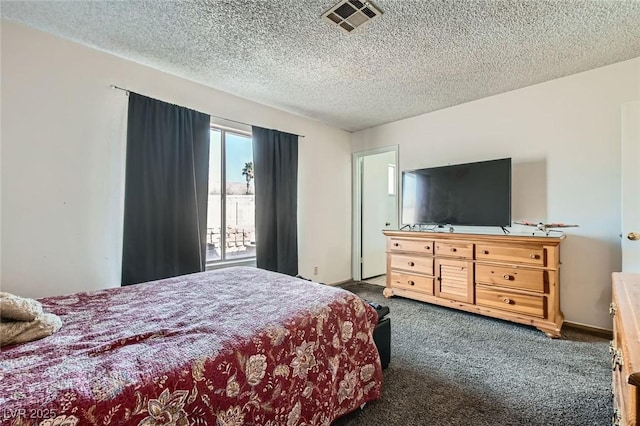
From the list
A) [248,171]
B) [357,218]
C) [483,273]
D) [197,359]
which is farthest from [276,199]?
[197,359]

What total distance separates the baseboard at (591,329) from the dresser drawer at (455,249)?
3.52 ft

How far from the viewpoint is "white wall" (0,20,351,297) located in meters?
2.04

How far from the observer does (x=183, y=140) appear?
9.33 ft

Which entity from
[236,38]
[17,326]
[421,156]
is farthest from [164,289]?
[421,156]

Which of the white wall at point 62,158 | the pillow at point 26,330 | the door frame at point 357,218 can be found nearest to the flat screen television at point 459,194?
the door frame at point 357,218

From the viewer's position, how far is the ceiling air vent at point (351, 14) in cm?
183

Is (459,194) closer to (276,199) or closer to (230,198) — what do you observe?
(276,199)

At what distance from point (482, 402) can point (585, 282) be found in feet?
6.46

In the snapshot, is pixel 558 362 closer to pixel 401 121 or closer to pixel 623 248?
pixel 623 248

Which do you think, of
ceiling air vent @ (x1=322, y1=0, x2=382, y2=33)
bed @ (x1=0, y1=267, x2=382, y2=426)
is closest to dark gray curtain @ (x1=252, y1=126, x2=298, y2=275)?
bed @ (x1=0, y1=267, x2=382, y2=426)

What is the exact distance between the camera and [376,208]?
16.5 feet

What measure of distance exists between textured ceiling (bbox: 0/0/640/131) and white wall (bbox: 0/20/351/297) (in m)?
0.17

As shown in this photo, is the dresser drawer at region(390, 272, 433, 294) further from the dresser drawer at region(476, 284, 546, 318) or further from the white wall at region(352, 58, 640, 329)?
the white wall at region(352, 58, 640, 329)

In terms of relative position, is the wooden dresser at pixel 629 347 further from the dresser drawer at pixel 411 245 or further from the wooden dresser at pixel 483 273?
the dresser drawer at pixel 411 245
